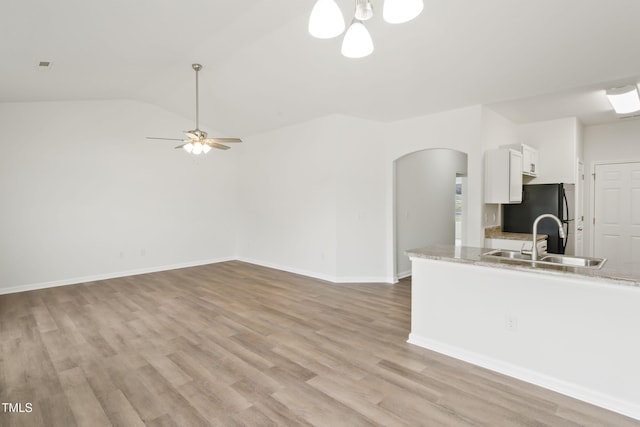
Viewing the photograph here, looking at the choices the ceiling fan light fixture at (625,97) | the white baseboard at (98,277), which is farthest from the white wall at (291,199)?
the ceiling fan light fixture at (625,97)

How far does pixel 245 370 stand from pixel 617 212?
6530 mm

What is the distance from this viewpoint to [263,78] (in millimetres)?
4711

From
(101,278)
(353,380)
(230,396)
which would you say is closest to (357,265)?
(353,380)

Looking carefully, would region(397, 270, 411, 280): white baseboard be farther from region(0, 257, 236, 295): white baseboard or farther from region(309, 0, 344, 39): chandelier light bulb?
region(309, 0, 344, 39): chandelier light bulb

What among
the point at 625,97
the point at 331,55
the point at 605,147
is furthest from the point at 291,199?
the point at 605,147

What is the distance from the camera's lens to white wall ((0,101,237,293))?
5.26 metres

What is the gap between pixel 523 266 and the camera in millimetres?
2514

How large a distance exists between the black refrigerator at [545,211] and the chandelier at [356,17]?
15.2 feet

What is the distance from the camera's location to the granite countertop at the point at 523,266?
2.18m

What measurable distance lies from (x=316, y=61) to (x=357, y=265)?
3.27 meters

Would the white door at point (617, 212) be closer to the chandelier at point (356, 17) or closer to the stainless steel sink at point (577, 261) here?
the stainless steel sink at point (577, 261)

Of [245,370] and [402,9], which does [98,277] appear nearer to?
[245,370]

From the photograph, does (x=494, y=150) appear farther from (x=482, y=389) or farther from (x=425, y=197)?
(x=482, y=389)

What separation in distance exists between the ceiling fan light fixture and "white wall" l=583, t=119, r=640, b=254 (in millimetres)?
1536
